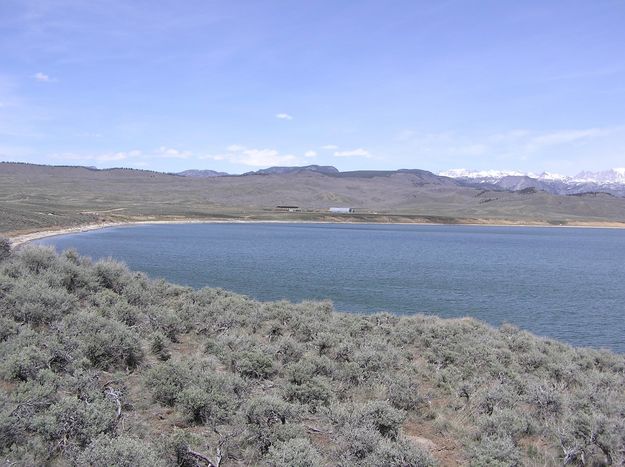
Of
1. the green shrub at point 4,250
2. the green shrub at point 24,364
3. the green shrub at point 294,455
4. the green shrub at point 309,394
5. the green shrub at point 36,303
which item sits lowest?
the green shrub at point 309,394

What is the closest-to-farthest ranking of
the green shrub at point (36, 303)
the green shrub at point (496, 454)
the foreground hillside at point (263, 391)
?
the foreground hillside at point (263, 391)
the green shrub at point (496, 454)
the green shrub at point (36, 303)

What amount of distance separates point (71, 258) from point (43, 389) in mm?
12434

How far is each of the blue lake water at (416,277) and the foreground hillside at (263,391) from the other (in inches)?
537

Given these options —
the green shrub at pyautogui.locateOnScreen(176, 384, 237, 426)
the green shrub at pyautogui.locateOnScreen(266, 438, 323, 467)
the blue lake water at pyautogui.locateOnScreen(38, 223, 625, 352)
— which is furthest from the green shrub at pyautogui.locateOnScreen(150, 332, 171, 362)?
the blue lake water at pyautogui.locateOnScreen(38, 223, 625, 352)

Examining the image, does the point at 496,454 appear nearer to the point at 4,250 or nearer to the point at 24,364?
the point at 24,364

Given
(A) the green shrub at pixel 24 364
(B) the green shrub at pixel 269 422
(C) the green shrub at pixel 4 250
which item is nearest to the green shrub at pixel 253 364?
(B) the green shrub at pixel 269 422

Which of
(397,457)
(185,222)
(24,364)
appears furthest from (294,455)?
(185,222)

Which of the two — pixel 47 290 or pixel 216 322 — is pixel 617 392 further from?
pixel 47 290

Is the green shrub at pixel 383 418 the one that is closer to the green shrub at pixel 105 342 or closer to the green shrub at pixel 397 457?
the green shrub at pixel 397 457

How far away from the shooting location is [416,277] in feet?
141

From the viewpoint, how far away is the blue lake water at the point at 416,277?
2947cm

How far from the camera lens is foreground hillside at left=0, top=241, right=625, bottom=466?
270 inches

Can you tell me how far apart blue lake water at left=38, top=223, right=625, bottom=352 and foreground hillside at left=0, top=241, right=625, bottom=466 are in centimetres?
1365

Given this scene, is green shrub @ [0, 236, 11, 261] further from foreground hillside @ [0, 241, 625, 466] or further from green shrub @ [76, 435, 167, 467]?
green shrub @ [76, 435, 167, 467]
